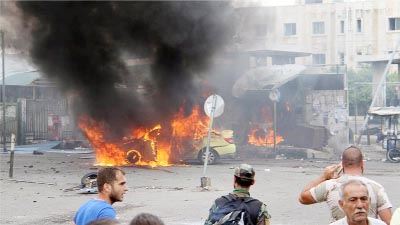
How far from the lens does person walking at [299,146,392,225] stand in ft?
19.5

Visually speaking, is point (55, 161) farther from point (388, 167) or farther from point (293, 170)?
point (388, 167)

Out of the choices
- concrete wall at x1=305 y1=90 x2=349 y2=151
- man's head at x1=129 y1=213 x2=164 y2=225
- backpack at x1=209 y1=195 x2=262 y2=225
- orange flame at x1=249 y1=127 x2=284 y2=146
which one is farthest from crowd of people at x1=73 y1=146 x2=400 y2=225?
orange flame at x1=249 y1=127 x2=284 y2=146

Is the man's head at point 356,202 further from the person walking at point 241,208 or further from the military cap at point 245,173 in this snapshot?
the military cap at point 245,173

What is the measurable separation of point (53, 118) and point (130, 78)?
10.1 metres

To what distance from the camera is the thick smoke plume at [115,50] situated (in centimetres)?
2773

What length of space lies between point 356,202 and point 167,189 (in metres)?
13.8

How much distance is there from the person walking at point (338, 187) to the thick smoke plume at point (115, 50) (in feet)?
70.5

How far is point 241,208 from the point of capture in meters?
5.87

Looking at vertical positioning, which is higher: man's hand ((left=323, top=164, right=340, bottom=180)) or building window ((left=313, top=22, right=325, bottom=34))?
building window ((left=313, top=22, right=325, bottom=34))

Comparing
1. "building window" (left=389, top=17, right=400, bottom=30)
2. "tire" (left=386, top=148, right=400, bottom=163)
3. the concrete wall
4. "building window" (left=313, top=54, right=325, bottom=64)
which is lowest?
"tire" (left=386, top=148, right=400, bottom=163)

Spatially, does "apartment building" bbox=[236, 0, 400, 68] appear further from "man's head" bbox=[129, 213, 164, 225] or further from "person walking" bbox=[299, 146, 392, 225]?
"man's head" bbox=[129, 213, 164, 225]

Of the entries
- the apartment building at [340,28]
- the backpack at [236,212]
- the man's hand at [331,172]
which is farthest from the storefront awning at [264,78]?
the backpack at [236,212]

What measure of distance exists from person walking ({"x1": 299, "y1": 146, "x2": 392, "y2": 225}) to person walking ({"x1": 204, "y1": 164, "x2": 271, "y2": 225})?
0.44 meters

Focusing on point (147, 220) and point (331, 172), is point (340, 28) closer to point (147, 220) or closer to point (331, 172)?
point (331, 172)
